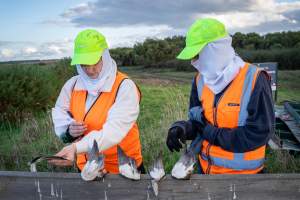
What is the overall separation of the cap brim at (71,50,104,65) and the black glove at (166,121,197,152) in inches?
24.9

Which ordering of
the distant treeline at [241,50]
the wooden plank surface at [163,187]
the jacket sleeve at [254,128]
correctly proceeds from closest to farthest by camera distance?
1. the wooden plank surface at [163,187]
2. the jacket sleeve at [254,128]
3. the distant treeline at [241,50]

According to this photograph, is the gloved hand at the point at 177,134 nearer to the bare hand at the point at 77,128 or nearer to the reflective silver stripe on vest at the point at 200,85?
the reflective silver stripe on vest at the point at 200,85

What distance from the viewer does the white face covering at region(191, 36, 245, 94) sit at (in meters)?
2.36

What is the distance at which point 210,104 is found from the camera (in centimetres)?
243

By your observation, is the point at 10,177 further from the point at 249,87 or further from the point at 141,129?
the point at 141,129

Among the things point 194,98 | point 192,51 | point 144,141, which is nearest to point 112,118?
point 194,98

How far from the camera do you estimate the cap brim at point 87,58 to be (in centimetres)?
257

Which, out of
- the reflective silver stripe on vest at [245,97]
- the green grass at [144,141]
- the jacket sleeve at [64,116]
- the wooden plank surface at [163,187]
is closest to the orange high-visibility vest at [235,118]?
the reflective silver stripe on vest at [245,97]

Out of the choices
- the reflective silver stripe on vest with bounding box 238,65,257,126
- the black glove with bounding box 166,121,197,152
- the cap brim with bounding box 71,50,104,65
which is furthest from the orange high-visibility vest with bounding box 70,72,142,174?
the reflective silver stripe on vest with bounding box 238,65,257,126

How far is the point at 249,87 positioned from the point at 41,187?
122 cm

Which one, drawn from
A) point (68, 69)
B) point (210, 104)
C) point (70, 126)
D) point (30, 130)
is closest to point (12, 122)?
point (30, 130)

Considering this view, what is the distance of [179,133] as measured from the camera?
2506 millimetres

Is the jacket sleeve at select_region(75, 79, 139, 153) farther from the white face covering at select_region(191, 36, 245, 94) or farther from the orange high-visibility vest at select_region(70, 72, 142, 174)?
the white face covering at select_region(191, 36, 245, 94)

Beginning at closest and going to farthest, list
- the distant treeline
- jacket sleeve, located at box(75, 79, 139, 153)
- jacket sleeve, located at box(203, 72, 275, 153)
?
jacket sleeve, located at box(203, 72, 275, 153) < jacket sleeve, located at box(75, 79, 139, 153) < the distant treeline
